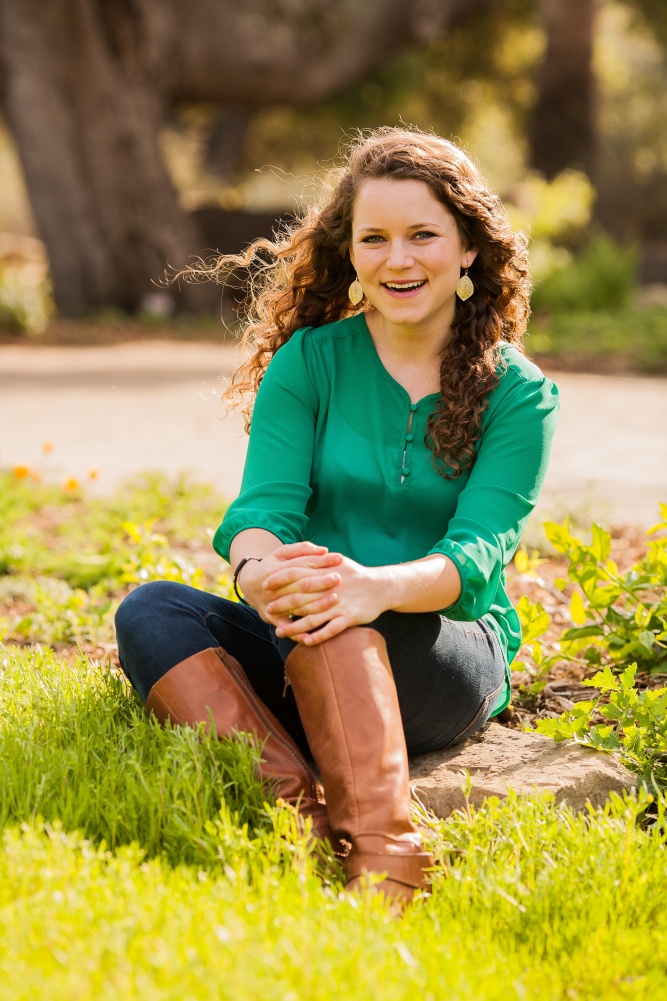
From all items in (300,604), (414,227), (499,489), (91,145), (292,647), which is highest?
(91,145)

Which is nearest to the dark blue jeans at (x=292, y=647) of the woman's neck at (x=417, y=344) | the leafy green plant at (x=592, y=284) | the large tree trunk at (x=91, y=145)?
the woman's neck at (x=417, y=344)

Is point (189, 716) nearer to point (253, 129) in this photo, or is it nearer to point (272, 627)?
point (272, 627)

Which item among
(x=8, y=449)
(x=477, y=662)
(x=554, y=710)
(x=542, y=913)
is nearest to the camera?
(x=542, y=913)

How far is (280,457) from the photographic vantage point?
275 cm

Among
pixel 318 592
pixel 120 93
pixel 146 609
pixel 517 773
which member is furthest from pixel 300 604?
pixel 120 93

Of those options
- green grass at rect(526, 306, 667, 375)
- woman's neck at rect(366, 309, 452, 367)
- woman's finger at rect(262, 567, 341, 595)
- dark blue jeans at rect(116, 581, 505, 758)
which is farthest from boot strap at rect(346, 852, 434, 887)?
green grass at rect(526, 306, 667, 375)

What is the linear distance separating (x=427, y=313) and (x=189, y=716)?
44.6 inches

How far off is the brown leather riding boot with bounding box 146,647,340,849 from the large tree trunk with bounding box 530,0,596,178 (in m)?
18.0

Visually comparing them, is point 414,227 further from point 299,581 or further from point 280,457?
point 299,581

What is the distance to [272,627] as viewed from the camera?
109 inches

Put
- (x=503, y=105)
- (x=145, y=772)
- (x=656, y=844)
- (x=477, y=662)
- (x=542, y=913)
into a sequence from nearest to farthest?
(x=542, y=913) < (x=656, y=844) < (x=145, y=772) < (x=477, y=662) < (x=503, y=105)

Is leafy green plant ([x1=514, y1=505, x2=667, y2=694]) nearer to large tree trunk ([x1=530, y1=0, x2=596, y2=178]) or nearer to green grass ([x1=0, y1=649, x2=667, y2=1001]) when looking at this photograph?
green grass ([x1=0, y1=649, x2=667, y2=1001])

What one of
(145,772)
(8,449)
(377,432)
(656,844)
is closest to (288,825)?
(145,772)

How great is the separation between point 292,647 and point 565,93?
18305mm
